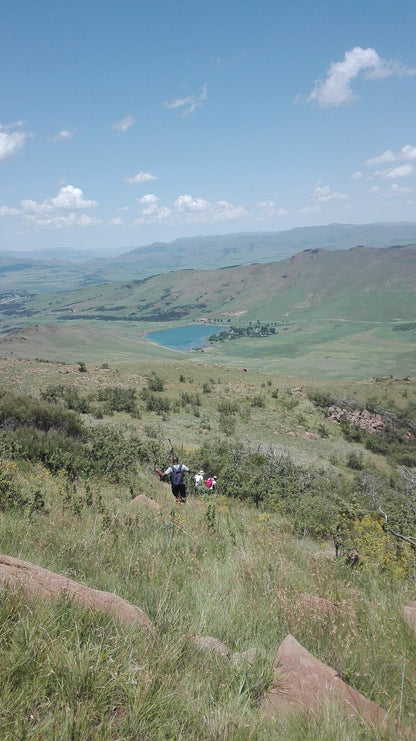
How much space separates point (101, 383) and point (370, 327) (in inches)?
7014

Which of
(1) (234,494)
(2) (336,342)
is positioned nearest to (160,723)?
(1) (234,494)

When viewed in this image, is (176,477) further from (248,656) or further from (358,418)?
(358,418)

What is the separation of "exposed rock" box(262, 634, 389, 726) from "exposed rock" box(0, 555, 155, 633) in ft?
2.83

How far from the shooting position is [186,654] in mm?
2480

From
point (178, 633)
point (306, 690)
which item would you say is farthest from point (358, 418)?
point (178, 633)

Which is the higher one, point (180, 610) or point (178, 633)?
point (178, 633)

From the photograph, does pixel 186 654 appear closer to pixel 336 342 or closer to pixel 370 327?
pixel 336 342

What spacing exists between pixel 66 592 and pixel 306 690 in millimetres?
1655

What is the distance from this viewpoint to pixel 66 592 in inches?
104

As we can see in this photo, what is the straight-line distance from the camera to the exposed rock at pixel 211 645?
2.58 metres

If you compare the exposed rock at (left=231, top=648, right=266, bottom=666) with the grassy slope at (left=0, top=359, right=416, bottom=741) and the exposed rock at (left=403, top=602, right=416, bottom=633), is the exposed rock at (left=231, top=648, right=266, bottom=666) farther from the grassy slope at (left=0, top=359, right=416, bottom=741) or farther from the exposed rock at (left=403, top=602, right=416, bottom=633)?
the exposed rock at (left=403, top=602, right=416, bottom=633)

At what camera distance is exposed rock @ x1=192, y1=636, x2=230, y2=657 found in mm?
2580

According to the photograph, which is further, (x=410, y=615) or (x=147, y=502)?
Answer: (x=147, y=502)

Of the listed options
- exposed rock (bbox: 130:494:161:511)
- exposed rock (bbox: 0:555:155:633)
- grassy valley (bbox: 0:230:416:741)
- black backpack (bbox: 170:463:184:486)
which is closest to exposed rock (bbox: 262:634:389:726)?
grassy valley (bbox: 0:230:416:741)
